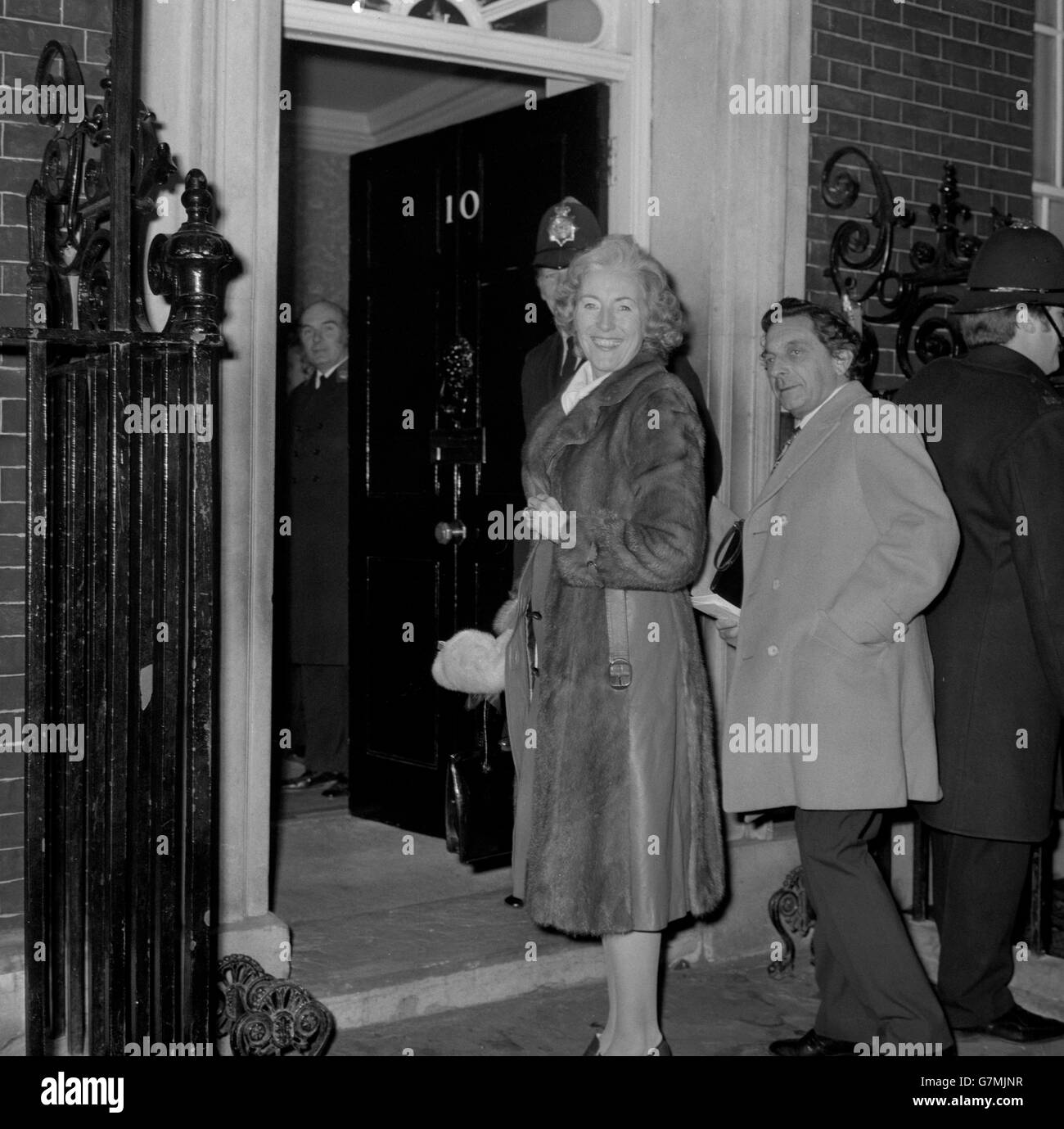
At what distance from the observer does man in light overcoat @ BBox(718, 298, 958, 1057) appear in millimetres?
3490

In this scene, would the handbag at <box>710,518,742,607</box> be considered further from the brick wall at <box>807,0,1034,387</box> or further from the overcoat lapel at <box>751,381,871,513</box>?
the brick wall at <box>807,0,1034,387</box>

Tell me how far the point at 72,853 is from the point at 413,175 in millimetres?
3470

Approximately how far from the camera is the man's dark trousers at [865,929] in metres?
3.59

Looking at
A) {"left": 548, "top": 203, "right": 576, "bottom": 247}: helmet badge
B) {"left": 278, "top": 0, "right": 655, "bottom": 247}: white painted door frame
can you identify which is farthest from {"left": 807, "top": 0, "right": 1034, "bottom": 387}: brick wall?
{"left": 548, "top": 203, "right": 576, "bottom": 247}: helmet badge

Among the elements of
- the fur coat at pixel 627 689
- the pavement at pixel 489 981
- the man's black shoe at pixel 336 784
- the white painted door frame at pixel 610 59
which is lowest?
the pavement at pixel 489 981

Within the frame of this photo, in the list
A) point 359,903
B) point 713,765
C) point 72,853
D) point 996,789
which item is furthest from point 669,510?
point 359,903

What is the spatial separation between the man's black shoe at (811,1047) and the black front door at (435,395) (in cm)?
198

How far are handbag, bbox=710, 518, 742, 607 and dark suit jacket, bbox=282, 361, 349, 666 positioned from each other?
3.25 metres

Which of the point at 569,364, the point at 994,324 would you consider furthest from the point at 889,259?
the point at 569,364

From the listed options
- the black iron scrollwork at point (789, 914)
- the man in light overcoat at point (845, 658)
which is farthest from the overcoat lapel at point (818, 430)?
the black iron scrollwork at point (789, 914)

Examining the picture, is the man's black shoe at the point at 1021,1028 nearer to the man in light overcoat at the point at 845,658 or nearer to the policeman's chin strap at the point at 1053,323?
the man in light overcoat at the point at 845,658

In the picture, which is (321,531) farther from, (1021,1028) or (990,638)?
(1021,1028)

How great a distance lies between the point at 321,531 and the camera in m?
6.97

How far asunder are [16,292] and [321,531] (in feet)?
10.9
